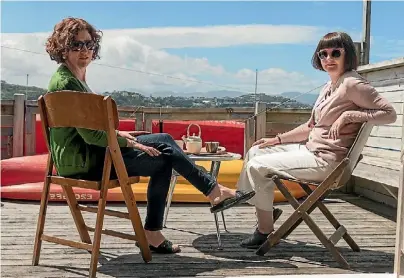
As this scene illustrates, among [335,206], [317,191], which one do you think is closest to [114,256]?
[317,191]

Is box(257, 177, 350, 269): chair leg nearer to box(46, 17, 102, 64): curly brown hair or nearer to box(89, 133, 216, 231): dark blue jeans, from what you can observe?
box(89, 133, 216, 231): dark blue jeans

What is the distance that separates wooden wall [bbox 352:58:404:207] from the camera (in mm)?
5402

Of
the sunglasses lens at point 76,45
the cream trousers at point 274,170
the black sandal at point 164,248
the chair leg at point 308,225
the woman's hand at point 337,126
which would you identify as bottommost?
the black sandal at point 164,248

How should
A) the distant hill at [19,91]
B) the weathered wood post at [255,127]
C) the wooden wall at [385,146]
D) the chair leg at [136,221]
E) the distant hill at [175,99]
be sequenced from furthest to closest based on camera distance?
the distant hill at [175,99] < the distant hill at [19,91] < the weathered wood post at [255,127] < the wooden wall at [385,146] < the chair leg at [136,221]

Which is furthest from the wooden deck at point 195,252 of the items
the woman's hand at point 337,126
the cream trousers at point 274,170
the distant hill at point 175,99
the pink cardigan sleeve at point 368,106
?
the distant hill at point 175,99

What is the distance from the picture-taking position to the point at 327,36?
3859 millimetres

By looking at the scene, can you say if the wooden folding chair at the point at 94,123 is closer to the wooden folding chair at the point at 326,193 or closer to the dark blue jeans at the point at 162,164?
the dark blue jeans at the point at 162,164

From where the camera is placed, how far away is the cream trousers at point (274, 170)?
3.68 m

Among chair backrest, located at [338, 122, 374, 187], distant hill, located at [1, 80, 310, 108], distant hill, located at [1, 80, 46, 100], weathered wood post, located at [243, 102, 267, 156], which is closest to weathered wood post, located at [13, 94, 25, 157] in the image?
distant hill, located at [1, 80, 46, 100]

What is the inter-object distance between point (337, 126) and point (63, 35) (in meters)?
1.78

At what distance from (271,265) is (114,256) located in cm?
99

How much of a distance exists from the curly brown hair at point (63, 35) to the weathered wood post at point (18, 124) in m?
3.88

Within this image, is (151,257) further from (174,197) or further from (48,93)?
(174,197)

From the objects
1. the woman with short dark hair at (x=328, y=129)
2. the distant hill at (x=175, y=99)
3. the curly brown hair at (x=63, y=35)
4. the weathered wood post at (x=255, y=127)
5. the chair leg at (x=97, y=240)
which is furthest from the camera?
the distant hill at (x=175, y=99)
